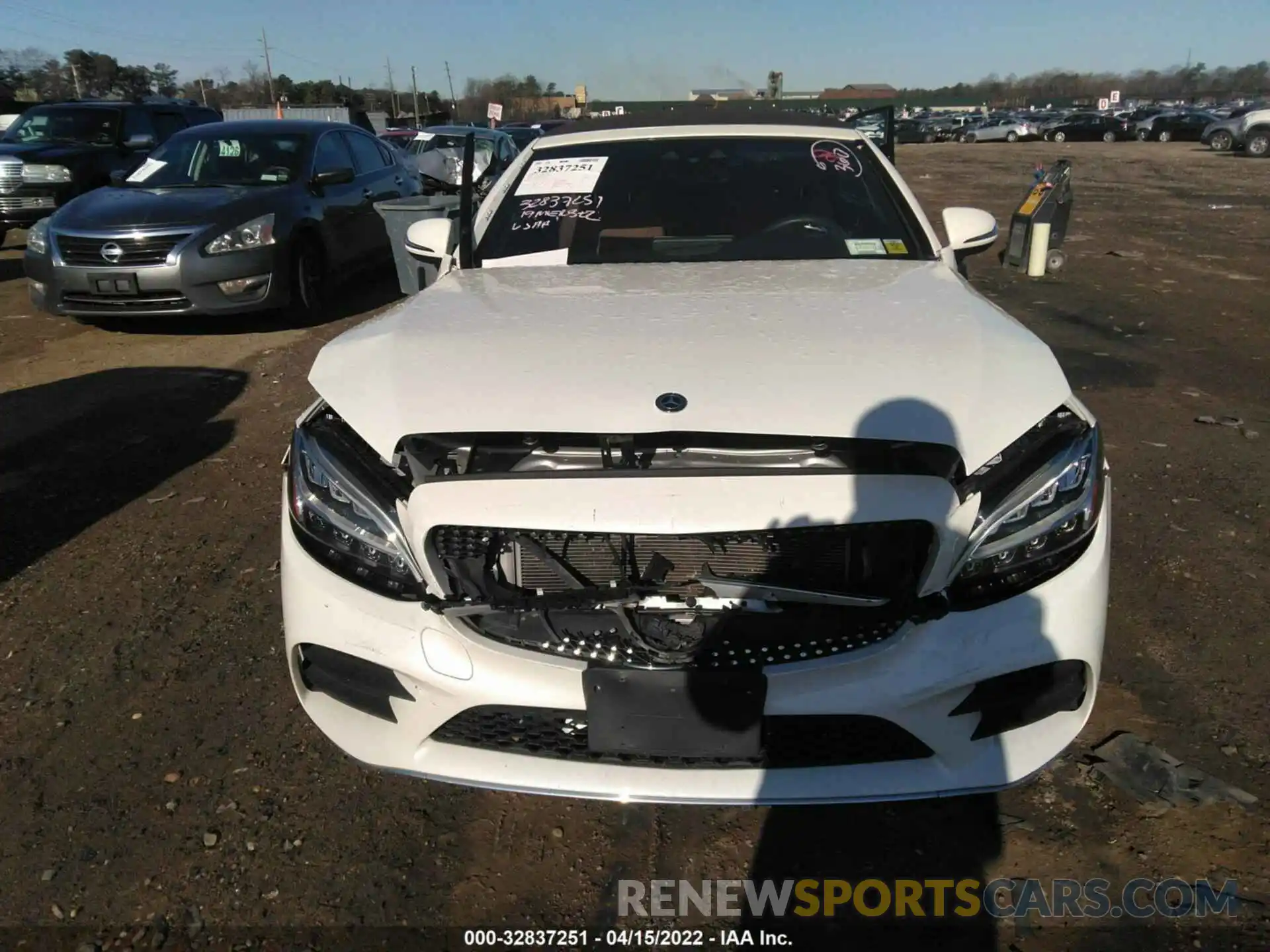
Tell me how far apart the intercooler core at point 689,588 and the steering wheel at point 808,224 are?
1709 millimetres

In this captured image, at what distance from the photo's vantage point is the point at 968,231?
347cm

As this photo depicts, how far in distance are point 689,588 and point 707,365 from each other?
52 centimetres

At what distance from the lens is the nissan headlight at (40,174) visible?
11.0m

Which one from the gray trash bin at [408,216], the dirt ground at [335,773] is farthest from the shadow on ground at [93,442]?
the gray trash bin at [408,216]

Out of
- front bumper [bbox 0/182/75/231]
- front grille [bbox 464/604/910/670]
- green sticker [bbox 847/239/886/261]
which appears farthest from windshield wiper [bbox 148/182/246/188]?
front grille [bbox 464/604/910/670]

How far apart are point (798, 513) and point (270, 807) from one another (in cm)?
157

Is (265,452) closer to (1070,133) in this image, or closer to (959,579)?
(959,579)

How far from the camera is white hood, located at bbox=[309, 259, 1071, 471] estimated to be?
2004mm

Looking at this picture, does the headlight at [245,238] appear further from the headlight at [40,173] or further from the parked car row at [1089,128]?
the parked car row at [1089,128]

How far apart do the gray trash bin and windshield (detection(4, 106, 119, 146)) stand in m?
5.86

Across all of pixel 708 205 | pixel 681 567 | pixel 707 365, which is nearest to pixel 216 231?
pixel 708 205

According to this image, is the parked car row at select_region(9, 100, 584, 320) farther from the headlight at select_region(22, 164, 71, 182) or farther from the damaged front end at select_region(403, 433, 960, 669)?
the damaged front end at select_region(403, 433, 960, 669)

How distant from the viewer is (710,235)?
3492mm

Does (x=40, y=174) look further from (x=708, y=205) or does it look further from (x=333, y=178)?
(x=708, y=205)
